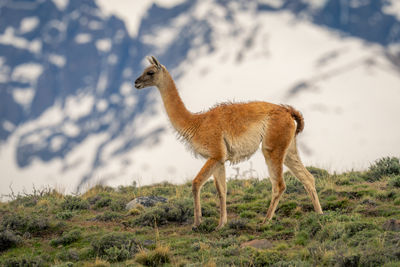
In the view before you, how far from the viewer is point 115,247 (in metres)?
6.88

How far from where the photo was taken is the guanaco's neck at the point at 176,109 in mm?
8523

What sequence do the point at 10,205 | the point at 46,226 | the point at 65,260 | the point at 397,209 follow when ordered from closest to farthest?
the point at 65,260 → the point at 397,209 → the point at 46,226 → the point at 10,205

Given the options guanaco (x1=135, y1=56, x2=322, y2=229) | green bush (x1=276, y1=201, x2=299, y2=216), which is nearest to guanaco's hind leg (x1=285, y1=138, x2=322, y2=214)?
guanaco (x1=135, y1=56, x2=322, y2=229)

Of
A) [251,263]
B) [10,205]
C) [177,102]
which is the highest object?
[177,102]

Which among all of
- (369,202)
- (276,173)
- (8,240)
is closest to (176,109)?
(276,173)

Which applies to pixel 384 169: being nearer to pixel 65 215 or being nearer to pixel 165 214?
pixel 165 214

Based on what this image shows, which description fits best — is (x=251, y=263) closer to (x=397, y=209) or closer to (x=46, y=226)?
(x=397, y=209)

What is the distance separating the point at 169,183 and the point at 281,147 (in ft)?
23.1

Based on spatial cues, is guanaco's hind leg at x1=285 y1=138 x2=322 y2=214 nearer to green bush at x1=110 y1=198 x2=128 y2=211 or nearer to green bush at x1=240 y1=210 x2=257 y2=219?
green bush at x1=240 y1=210 x2=257 y2=219

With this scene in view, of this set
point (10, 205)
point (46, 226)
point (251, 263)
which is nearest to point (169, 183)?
point (10, 205)

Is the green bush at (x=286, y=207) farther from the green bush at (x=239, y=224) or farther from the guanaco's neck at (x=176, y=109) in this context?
the guanaco's neck at (x=176, y=109)

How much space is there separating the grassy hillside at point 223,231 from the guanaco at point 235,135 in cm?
71

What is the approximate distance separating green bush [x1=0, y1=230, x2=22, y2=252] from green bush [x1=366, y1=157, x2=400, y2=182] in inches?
355

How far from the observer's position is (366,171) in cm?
1293
